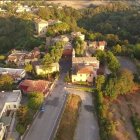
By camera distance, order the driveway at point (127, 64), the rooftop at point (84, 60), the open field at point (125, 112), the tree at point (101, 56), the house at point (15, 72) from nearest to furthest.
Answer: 1. the open field at point (125, 112)
2. the house at point (15, 72)
3. the rooftop at point (84, 60)
4. the tree at point (101, 56)
5. the driveway at point (127, 64)

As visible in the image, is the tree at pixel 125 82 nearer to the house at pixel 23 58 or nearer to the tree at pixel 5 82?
the house at pixel 23 58

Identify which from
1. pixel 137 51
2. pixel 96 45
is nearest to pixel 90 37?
pixel 96 45

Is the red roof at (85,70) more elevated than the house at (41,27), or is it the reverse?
the house at (41,27)

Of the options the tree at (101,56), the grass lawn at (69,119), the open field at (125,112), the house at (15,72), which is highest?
the tree at (101,56)

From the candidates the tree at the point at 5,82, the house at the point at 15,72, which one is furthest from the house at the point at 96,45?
the tree at the point at 5,82

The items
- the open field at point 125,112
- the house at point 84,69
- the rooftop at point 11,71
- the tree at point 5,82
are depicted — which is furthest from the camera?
the rooftop at point 11,71

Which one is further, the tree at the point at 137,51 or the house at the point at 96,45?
the house at the point at 96,45
